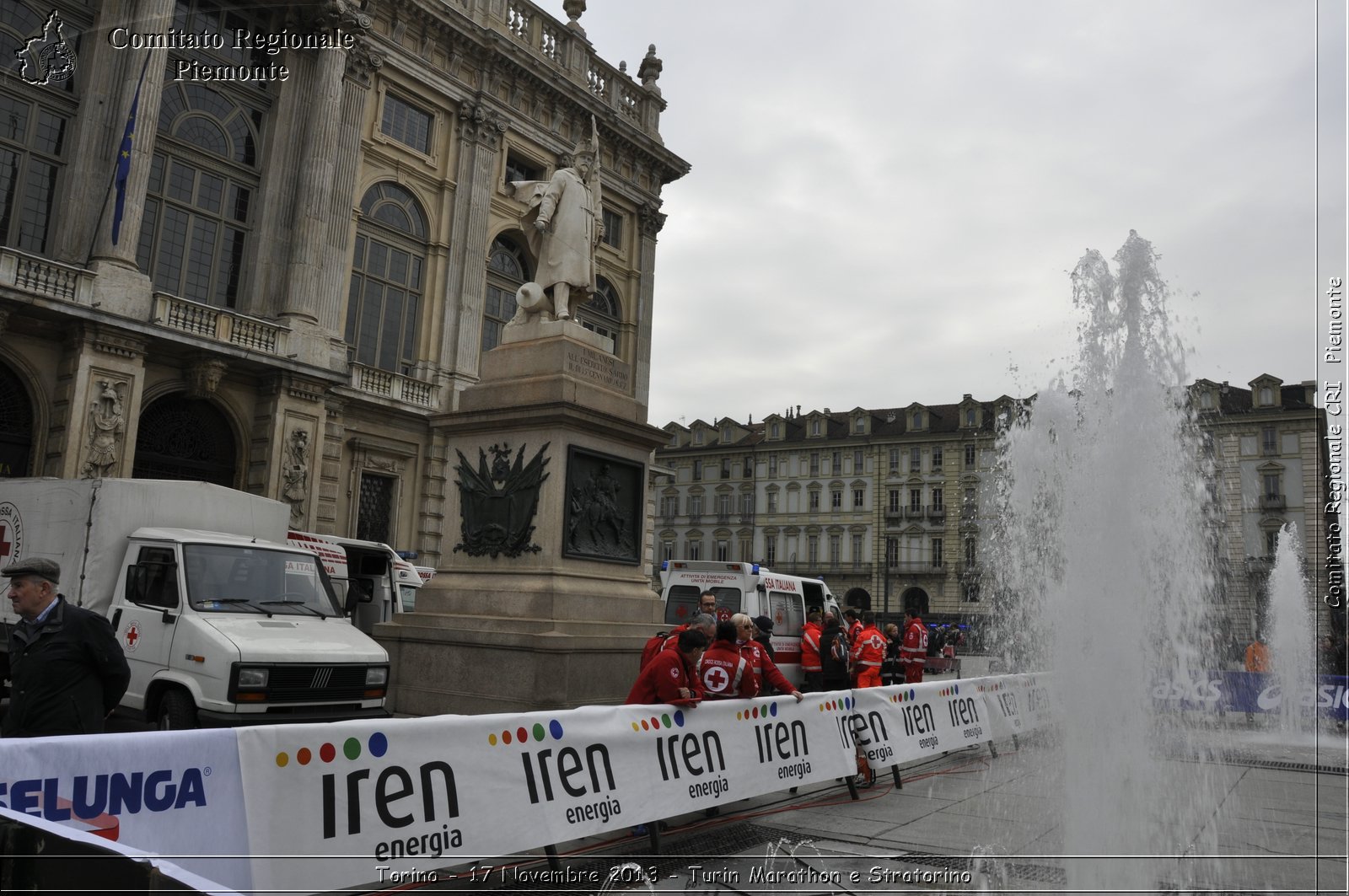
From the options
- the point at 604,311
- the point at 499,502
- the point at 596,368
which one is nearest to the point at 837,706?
the point at 499,502

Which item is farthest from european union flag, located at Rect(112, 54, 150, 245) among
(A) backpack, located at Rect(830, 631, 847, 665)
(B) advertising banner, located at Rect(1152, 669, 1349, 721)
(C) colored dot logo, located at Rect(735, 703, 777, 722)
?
(B) advertising banner, located at Rect(1152, 669, 1349, 721)

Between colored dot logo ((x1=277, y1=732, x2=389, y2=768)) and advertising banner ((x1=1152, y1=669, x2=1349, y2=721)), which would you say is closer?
colored dot logo ((x1=277, y1=732, x2=389, y2=768))

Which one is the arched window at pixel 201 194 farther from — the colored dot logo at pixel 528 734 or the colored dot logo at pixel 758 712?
the colored dot logo at pixel 528 734

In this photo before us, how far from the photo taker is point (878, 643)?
11492mm

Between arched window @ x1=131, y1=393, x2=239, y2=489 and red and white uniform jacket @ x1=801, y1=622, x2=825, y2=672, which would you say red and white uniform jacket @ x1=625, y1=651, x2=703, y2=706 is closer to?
red and white uniform jacket @ x1=801, y1=622, x2=825, y2=672

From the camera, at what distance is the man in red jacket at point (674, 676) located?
22.0 feet

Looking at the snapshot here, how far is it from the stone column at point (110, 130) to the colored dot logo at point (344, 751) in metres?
18.9

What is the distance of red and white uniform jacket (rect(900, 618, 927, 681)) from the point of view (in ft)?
44.8

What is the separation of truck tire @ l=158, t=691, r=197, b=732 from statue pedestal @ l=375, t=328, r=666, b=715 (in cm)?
210

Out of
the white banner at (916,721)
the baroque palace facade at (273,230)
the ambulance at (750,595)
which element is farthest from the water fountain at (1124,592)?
the baroque palace facade at (273,230)

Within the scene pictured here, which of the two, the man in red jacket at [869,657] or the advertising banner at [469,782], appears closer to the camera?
the advertising banner at [469,782]

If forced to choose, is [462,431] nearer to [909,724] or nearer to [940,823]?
[909,724]

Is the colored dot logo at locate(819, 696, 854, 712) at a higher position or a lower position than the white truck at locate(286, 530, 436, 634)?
lower

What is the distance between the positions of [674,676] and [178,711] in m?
5.47
